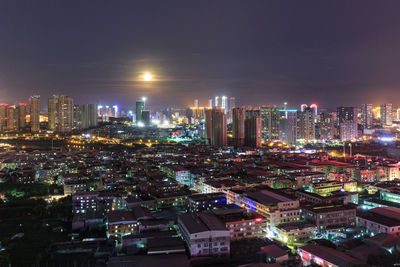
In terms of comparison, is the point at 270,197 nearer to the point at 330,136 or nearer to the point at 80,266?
the point at 80,266

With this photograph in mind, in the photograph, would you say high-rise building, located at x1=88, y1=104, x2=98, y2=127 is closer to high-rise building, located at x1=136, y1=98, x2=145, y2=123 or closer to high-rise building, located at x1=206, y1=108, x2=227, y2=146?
high-rise building, located at x1=136, y1=98, x2=145, y2=123

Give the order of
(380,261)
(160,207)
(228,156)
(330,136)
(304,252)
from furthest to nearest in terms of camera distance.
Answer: (330,136) < (228,156) < (160,207) < (304,252) < (380,261)

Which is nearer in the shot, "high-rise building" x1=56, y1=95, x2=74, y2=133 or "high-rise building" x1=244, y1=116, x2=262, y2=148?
"high-rise building" x1=244, y1=116, x2=262, y2=148

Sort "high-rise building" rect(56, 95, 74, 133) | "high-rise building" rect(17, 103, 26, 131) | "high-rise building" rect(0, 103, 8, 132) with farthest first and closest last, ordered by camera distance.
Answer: "high-rise building" rect(17, 103, 26, 131) < "high-rise building" rect(56, 95, 74, 133) < "high-rise building" rect(0, 103, 8, 132)

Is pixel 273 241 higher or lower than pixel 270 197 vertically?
lower

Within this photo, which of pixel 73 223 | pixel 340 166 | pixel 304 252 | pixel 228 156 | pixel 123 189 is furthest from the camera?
pixel 228 156

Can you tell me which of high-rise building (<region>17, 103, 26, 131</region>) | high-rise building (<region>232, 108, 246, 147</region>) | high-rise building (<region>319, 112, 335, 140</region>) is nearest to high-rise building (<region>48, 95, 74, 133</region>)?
high-rise building (<region>17, 103, 26, 131</region>)

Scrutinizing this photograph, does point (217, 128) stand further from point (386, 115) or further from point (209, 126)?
point (386, 115)

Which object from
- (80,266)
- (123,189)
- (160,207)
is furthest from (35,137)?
(80,266)
